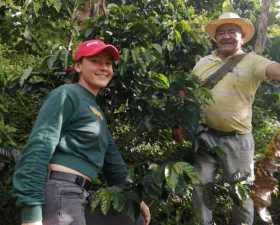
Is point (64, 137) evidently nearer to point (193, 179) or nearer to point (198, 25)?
point (193, 179)

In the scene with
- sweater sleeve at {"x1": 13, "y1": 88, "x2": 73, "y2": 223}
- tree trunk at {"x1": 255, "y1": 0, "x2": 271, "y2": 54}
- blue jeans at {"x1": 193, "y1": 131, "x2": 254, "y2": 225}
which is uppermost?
tree trunk at {"x1": 255, "y1": 0, "x2": 271, "y2": 54}

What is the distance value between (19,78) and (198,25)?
2.08 m

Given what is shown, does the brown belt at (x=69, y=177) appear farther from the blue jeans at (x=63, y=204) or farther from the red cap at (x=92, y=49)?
the red cap at (x=92, y=49)

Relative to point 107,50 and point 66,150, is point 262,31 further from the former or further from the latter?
point 66,150

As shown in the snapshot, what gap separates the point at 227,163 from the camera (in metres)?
4.07

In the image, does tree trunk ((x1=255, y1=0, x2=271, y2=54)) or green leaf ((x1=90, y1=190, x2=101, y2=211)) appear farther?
tree trunk ((x1=255, y1=0, x2=271, y2=54))

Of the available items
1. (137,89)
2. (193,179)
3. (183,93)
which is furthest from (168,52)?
(193,179)

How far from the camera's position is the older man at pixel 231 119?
3.99 meters

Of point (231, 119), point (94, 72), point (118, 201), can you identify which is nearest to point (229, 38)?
point (231, 119)

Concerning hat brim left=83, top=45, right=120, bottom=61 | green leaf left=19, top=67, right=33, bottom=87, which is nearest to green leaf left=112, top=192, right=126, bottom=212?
hat brim left=83, top=45, right=120, bottom=61

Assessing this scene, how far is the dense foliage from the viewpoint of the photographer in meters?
3.45

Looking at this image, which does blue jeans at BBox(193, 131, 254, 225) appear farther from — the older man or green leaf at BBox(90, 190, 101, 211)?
green leaf at BBox(90, 190, 101, 211)

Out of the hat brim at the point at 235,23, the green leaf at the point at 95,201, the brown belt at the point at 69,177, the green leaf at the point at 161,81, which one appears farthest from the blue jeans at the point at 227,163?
the brown belt at the point at 69,177

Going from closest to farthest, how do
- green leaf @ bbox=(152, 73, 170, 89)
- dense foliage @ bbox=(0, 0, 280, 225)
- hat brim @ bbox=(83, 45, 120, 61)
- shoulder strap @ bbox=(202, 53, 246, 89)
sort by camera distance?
hat brim @ bbox=(83, 45, 120, 61) → dense foliage @ bbox=(0, 0, 280, 225) → green leaf @ bbox=(152, 73, 170, 89) → shoulder strap @ bbox=(202, 53, 246, 89)
